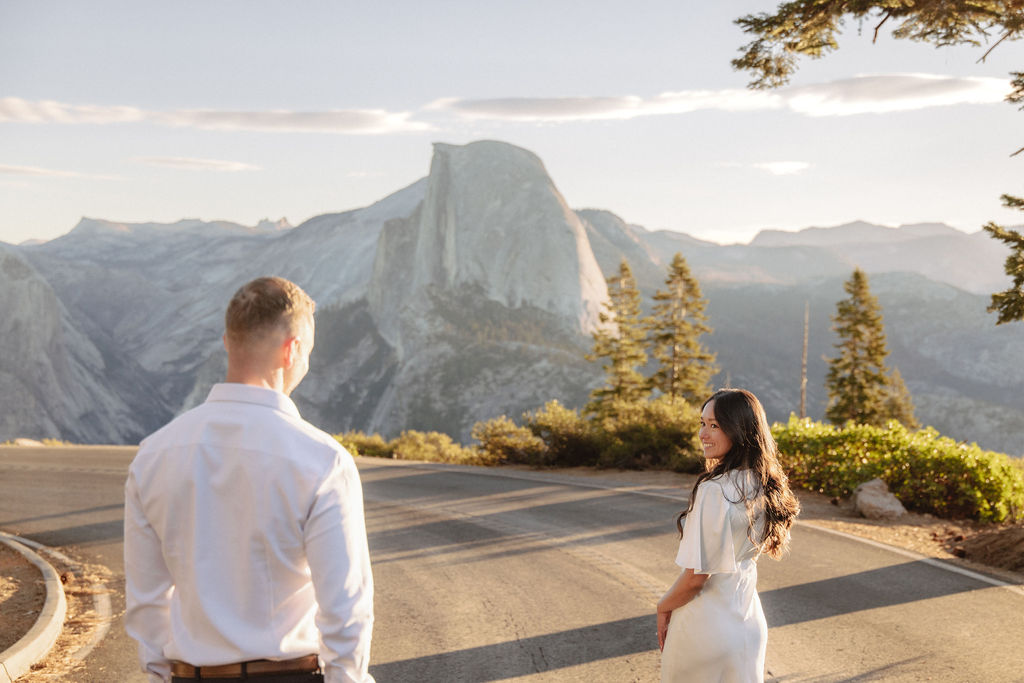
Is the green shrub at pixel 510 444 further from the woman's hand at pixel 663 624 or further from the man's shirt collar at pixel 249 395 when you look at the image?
the man's shirt collar at pixel 249 395

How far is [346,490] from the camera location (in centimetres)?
243

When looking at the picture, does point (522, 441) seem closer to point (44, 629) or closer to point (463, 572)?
point (463, 572)

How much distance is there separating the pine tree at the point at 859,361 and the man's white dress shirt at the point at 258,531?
166 feet

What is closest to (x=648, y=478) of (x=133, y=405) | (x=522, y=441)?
(x=522, y=441)

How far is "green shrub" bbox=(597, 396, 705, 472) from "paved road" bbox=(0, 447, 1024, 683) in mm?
3902

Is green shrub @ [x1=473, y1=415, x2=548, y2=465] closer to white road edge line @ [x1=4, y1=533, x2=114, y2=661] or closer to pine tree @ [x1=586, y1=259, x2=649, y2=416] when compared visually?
white road edge line @ [x1=4, y1=533, x2=114, y2=661]

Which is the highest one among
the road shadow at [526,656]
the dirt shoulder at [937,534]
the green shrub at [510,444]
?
the road shadow at [526,656]

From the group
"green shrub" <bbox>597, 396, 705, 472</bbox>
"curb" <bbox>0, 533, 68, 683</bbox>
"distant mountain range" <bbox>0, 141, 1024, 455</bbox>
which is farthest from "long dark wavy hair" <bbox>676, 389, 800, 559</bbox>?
"distant mountain range" <bbox>0, 141, 1024, 455</bbox>

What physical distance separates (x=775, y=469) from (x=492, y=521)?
883 cm

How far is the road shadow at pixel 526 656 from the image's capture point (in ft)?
20.4

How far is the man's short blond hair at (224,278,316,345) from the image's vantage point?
248 cm

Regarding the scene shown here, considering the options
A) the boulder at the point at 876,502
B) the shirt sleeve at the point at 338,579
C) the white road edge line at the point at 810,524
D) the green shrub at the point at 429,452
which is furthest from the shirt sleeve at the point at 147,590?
the green shrub at the point at 429,452

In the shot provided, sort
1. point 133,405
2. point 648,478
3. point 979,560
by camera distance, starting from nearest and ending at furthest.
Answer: point 979,560 → point 648,478 → point 133,405

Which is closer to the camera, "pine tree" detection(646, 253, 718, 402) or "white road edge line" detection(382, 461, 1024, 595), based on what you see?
"white road edge line" detection(382, 461, 1024, 595)
